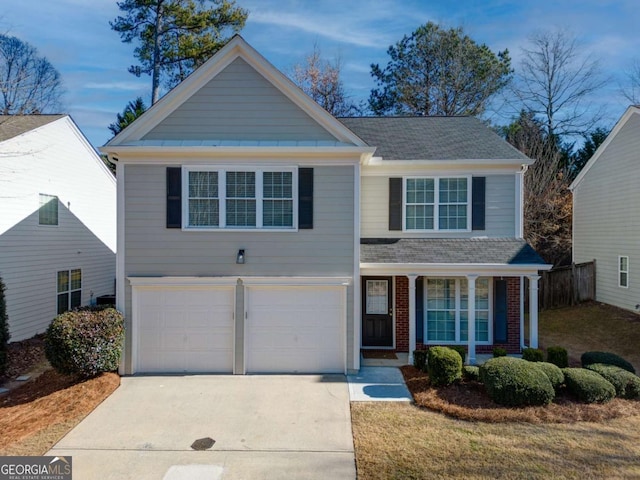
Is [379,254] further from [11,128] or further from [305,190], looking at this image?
[11,128]

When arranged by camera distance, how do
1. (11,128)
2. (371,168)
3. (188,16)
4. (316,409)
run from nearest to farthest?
(316,409), (371,168), (11,128), (188,16)

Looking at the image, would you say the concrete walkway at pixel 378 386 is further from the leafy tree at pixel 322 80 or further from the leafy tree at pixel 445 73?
the leafy tree at pixel 445 73

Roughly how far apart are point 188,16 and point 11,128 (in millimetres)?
12735

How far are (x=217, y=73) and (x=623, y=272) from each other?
16531 mm

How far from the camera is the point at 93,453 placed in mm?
6074

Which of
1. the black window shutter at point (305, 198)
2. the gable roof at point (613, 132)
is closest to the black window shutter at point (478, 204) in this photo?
the black window shutter at point (305, 198)

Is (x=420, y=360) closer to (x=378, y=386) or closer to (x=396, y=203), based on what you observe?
(x=378, y=386)

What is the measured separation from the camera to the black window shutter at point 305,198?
373 inches

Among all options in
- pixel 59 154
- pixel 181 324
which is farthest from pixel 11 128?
pixel 181 324

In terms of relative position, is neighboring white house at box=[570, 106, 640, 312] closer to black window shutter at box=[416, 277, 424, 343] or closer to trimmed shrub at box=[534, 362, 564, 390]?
black window shutter at box=[416, 277, 424, 343]

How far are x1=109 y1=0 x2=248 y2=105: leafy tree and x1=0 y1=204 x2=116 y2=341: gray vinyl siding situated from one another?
10.4m

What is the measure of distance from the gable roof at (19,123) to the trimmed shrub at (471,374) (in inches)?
541

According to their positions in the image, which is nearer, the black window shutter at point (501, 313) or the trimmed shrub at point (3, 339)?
the trimmed shrub at point (3, 339)

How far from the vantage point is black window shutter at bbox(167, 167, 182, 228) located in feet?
30.9
